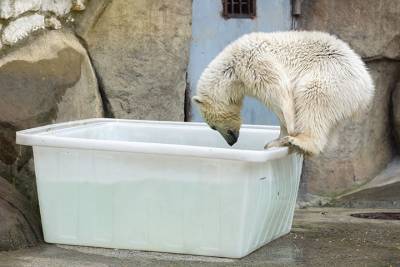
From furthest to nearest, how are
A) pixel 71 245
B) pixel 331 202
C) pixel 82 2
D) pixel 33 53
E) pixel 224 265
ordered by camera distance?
pixel 331 202 < pixel 82 2 < pixel 33 53 < pixel 71 245 < pixel 224 265

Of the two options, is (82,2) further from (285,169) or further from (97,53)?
(285,169)

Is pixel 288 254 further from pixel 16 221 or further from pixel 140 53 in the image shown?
pixel 140 53

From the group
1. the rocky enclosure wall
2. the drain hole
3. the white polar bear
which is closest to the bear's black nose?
the white polar bear

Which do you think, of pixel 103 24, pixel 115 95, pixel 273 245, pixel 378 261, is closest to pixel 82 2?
pixel 103 24

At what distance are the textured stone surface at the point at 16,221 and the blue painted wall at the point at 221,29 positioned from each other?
202cm

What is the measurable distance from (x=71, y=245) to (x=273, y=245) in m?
1.20

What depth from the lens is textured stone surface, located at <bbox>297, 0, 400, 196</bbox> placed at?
21.6 ft

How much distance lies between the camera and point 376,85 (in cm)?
680

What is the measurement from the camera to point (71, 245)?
4699 mm

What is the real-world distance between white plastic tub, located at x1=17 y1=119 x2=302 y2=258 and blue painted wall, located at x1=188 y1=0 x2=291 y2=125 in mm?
1831

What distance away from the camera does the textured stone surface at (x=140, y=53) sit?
6094 mm

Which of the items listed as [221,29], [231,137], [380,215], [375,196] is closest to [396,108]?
[375,196]

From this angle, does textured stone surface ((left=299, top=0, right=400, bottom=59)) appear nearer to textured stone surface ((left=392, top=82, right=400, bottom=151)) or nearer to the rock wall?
textured stone surface ((left=392, top=82, right=400, bottom=151))

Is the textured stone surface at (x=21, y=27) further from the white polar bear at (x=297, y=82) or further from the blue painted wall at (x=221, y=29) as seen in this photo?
the blue painted wall at (x=221, y=29)
